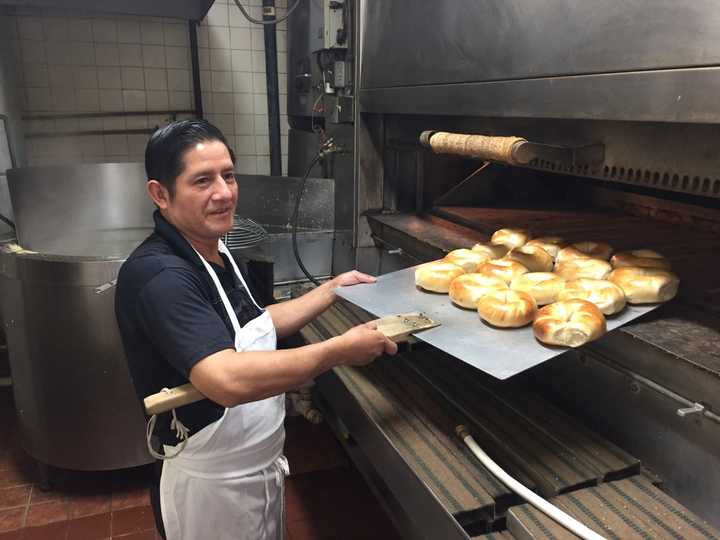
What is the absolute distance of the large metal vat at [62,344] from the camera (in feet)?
6.63

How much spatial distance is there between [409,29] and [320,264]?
1.03m

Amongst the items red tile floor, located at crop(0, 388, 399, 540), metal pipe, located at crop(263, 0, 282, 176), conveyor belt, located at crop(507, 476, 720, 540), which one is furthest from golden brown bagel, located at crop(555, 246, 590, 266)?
metal pipe, located at crop(263, 0, 282, 176)

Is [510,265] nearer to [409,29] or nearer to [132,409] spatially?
[409,29]

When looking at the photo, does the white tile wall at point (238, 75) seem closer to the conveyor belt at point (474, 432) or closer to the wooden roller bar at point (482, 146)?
the wooden roller bar at point (482, 146)

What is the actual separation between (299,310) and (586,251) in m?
0.78

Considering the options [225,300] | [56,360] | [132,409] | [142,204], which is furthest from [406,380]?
[142,204]

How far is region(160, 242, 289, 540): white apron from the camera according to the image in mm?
1289

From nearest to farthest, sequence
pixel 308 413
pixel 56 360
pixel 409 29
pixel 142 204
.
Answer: pixel 409 29
pixel 308 413
pixel 56 360
pixel 142 204

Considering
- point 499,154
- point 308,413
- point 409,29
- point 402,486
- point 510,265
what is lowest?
point 308,413

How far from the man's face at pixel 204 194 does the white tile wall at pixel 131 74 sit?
2.69 meters

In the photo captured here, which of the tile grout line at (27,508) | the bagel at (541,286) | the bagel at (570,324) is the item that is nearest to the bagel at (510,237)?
the bagel at (541,286)

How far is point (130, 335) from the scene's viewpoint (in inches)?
47.3

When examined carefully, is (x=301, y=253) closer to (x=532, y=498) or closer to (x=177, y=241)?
(x=177, y=241)

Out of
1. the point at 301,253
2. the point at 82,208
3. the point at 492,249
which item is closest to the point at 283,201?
the point at 301,253
